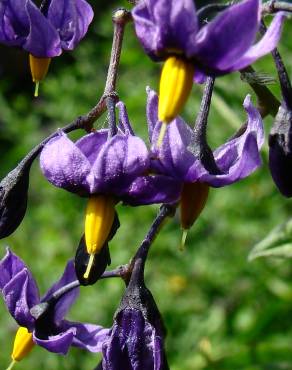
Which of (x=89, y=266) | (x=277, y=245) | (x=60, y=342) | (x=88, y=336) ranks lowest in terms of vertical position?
(x=277, y=245)

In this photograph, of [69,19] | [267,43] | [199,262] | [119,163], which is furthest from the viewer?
[199,262]

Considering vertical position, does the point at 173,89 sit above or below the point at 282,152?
above

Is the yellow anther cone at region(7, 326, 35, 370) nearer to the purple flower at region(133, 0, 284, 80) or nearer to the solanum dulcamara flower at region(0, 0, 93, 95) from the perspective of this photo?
the solanum dulcamara flower at region(0, 0, 93, 95)

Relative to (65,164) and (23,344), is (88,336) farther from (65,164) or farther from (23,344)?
(65,164)

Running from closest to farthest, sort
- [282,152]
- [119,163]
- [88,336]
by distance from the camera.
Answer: [119,163] → [282,152] → [88,336]

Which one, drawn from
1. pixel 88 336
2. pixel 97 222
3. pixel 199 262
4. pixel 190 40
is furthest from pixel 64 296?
pixel 199 262

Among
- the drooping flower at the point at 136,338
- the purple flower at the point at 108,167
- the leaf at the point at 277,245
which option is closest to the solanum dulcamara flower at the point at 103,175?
the purple flower at the point at 108,167

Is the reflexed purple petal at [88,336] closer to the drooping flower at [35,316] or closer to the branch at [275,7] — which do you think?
the drooping flower at [35,316]
